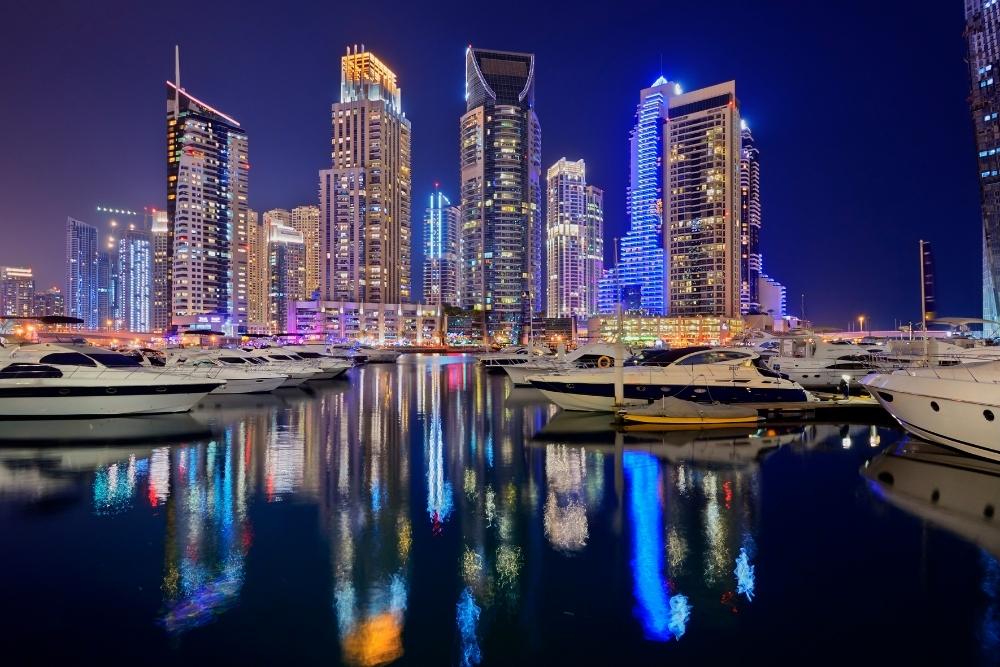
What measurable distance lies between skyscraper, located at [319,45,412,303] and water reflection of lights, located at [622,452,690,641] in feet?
570

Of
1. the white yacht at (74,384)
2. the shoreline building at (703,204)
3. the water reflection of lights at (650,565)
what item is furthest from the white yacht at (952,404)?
the shoreline building at (703,204)

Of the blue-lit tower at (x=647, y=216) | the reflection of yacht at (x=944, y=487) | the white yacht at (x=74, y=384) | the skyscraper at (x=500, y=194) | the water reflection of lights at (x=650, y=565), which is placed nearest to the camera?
the water reflection of lights at (x=650, y=565)

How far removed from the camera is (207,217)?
155250 mm

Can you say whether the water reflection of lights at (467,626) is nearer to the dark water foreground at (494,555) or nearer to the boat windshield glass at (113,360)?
the dark water foreground at (494,555)

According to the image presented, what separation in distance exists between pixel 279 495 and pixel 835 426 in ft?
58.1

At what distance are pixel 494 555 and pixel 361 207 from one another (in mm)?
181085

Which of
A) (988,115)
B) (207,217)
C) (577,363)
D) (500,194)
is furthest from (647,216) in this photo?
(577,363)

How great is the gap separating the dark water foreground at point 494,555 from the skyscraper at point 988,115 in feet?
289

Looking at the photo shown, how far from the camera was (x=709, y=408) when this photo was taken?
60.8 ft

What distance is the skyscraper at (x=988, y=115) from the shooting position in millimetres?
78125

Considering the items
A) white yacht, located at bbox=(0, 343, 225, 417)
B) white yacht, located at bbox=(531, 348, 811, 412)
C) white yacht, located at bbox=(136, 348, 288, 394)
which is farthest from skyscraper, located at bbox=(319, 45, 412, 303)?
white yacht, located at bbox=(531, 348, 811, 412)

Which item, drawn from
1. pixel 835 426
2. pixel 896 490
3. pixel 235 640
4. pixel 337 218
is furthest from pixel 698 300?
pixel 235 640

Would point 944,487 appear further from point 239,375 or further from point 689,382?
point 239,375

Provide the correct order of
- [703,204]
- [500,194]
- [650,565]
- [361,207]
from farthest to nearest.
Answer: [361,207], [500,194], [703,204], [650,565]
